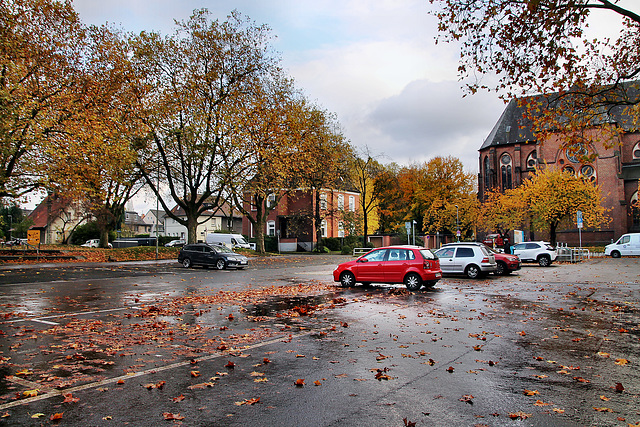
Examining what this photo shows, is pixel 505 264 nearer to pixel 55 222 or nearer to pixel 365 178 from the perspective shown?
pixel 365 178

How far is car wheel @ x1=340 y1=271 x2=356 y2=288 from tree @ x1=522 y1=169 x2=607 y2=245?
33.6 m

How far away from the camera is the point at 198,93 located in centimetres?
3150

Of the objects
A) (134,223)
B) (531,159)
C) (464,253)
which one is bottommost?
(464,253)

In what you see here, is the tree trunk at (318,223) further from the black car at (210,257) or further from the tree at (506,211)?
the black car at (210,257)

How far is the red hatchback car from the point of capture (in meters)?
15.7

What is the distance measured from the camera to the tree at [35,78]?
2297 cm

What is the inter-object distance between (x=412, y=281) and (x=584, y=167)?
57222mm

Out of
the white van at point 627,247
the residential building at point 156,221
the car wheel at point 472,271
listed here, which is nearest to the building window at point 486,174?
the white van at point 627,247

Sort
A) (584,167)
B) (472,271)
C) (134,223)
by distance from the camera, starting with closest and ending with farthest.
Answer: (472,271) → (584,167) → (134,223)

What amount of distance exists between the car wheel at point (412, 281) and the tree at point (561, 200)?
33.3 meters

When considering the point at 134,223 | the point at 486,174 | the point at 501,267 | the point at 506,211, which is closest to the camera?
the point at 501,267

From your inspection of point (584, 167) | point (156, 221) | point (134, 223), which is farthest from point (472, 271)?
point (134, 223)

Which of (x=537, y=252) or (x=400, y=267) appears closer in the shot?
(x=400, y=267)

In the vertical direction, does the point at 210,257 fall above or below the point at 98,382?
above
